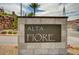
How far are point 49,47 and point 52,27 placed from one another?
365 mm

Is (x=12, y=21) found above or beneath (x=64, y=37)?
above

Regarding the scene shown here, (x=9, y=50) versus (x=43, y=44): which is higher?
(x=43, y=44)

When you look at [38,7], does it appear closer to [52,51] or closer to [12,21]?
[12,21]

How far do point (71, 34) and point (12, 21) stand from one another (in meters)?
1.06

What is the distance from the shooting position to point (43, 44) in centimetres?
334

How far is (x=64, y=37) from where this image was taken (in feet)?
10.9

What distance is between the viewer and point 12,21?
3.27 metres

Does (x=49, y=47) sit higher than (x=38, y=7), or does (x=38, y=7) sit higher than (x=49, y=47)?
(x=38, y=7)

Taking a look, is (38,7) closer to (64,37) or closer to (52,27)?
(52,27)

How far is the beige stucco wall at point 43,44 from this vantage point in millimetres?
3303

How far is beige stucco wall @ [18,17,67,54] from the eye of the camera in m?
3.30
